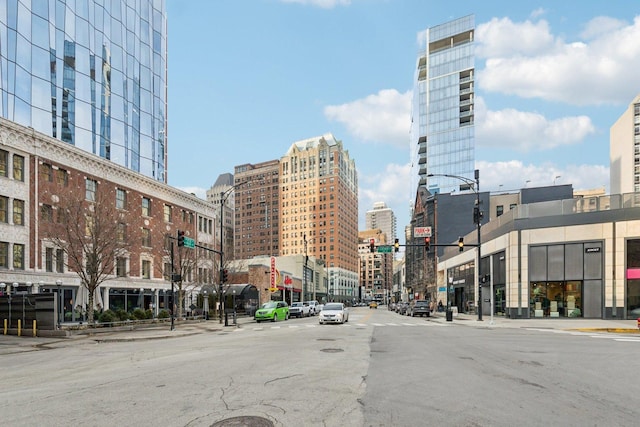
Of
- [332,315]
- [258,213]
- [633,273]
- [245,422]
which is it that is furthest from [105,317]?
[258,213]

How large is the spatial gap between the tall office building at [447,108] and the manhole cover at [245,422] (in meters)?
114

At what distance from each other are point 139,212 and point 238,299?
17882 mm

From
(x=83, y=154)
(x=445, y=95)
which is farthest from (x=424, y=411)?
(x=445, y=95)

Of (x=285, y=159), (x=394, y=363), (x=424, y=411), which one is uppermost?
(x=285, y=159)

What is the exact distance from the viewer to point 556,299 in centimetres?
3541

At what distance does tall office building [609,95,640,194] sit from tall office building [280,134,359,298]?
87966mm

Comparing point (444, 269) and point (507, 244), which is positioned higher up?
point (507, 244)

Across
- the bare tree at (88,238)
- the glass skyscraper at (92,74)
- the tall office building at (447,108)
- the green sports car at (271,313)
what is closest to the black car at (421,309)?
the green sports car at (271,313)

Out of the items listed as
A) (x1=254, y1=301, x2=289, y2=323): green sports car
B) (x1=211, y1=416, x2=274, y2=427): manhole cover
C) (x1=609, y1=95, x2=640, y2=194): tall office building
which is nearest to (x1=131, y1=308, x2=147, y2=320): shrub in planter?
(x1=254, y1=301, x2=289, y2=323): green sports car

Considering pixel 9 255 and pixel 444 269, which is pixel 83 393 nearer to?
pixel 9 255

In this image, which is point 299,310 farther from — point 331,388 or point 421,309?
point 331,388

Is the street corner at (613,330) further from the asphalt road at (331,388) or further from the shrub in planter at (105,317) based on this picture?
the shrub in planter at (105,317)

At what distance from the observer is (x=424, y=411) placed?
7.29m

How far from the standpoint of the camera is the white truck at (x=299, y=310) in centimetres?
4597
